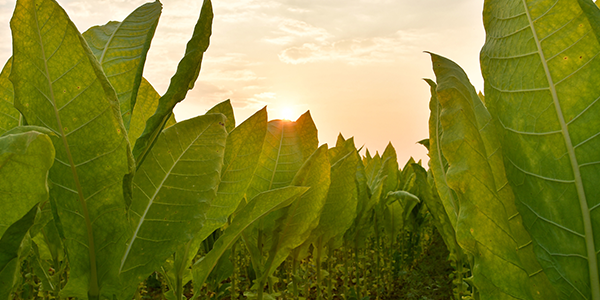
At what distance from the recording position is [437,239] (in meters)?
5.73

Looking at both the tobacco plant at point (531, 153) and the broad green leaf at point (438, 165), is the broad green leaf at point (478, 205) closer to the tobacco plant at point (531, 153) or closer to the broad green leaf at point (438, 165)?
the tobacco plant at point (531, 153)

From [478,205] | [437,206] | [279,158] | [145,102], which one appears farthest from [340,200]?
[478,205]

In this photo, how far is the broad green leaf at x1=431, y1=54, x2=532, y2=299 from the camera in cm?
83

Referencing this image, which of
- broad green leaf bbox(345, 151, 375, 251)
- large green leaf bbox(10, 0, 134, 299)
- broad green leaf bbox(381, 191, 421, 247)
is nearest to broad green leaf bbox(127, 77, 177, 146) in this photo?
large green leaf bbox(10, 0, 134, 299)

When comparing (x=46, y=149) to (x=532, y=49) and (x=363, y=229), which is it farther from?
(x=363, y=229)

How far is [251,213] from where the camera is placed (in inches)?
48.3

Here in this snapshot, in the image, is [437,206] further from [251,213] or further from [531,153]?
[531,153]

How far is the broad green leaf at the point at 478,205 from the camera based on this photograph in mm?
834

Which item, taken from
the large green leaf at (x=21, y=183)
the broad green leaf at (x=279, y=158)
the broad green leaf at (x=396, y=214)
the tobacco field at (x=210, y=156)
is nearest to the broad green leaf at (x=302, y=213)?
the broad green leaf at (x=279, y=158)

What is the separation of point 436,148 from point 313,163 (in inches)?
16.2

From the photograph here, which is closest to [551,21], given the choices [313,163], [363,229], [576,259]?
[576,259]

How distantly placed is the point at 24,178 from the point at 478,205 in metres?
0.82

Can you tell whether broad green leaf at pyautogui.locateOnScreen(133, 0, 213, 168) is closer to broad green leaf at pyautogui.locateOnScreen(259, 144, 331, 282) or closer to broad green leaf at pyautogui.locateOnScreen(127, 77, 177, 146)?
broad green leaf at pyautogui.locateOnScreen(127, 77, 177, 146)

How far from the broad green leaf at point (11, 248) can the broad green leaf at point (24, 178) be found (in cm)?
4
